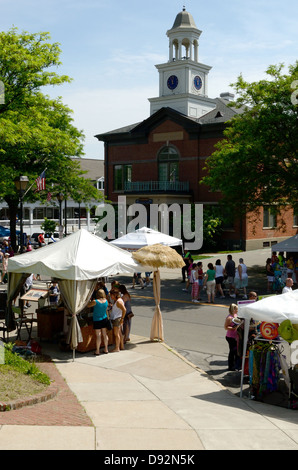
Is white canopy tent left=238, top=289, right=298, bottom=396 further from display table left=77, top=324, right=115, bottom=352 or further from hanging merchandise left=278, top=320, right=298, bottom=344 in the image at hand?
display table left=77, top=324, right=115, bottom=352

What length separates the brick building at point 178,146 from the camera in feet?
145

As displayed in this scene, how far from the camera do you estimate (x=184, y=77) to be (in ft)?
159

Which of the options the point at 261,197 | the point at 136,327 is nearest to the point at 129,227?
the point at 261,197

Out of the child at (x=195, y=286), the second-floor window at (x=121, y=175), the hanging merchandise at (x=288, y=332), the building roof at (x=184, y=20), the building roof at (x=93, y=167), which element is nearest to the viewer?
the hanging merchandise at (x=288, y=332)

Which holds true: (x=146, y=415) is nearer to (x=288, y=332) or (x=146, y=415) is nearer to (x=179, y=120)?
(x=288, y=332)

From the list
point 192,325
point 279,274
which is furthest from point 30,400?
point 279,274

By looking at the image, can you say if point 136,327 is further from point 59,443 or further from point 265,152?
point 265,152

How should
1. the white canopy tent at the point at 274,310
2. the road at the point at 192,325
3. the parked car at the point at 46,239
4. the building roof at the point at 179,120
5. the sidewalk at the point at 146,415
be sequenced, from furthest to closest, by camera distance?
1. the parked car at the point at 46,239
2. the building roof at the point at 179,120
3. the road at the point at 192,325
4. the white canopy tent at the point at 274,310
5. the sidewalk at the point at 146,415

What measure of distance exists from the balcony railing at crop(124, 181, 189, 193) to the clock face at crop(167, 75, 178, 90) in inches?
379

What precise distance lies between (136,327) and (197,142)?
99.7ft

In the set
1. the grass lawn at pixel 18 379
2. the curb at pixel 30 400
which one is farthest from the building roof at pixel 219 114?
the curb at pixel 30 400

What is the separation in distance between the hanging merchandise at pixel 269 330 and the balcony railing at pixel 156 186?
34.3 metres

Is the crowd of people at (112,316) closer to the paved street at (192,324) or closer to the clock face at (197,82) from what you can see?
the paved street at (192,324)

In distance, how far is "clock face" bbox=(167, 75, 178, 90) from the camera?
161 ft
